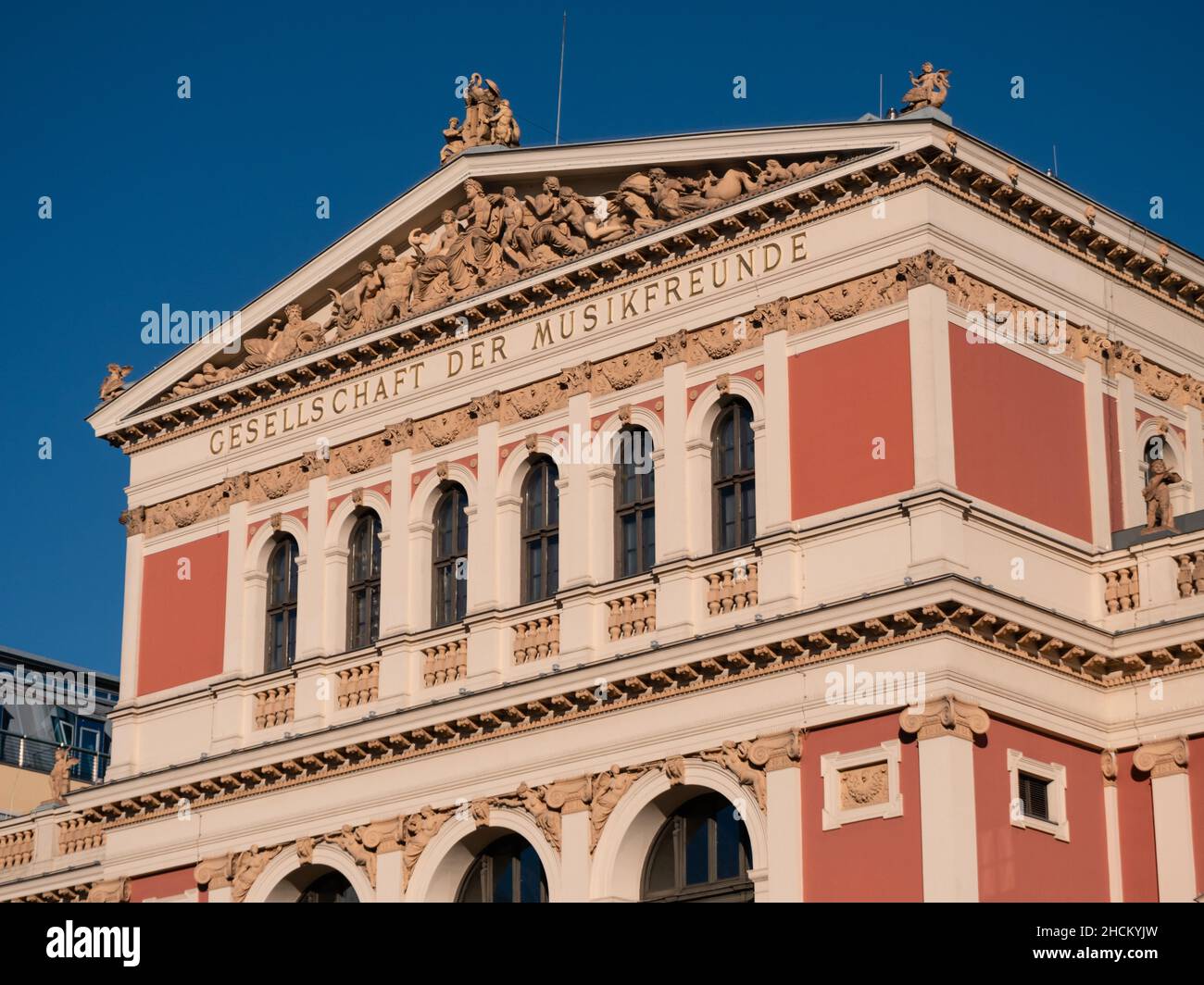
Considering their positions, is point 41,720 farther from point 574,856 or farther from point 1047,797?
point 1047,797

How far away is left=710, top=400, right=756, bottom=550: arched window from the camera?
Result: 31.9 metres

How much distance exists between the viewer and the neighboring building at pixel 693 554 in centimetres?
2962

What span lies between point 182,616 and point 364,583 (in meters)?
3.57

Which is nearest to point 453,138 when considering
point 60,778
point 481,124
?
point 481,124

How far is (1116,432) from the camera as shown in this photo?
3256 centimetres

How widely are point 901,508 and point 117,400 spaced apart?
14720 millimetres

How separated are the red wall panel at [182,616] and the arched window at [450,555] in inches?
156

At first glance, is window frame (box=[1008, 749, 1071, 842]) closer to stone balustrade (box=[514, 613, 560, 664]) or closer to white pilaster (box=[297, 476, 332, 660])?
stone balustrade (box=[514, 613, 560, 664])

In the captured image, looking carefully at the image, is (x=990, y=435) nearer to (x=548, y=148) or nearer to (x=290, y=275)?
(x=548, y=148)

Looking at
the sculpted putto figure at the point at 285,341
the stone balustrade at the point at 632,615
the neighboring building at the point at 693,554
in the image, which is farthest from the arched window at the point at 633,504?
the sculpted putto figure at the point at 285,341

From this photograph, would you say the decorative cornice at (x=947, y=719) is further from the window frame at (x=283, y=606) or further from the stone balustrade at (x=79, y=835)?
the stone balustrade at (x=79, y=835)

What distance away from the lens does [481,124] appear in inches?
1430

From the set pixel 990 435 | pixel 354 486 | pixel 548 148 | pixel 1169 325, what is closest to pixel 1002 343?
pixel 990 435

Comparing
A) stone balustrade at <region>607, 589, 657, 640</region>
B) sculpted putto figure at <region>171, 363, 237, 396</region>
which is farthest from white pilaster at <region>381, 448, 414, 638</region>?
sculpted putto figure at <region>171, 363, 237, 396</region>
